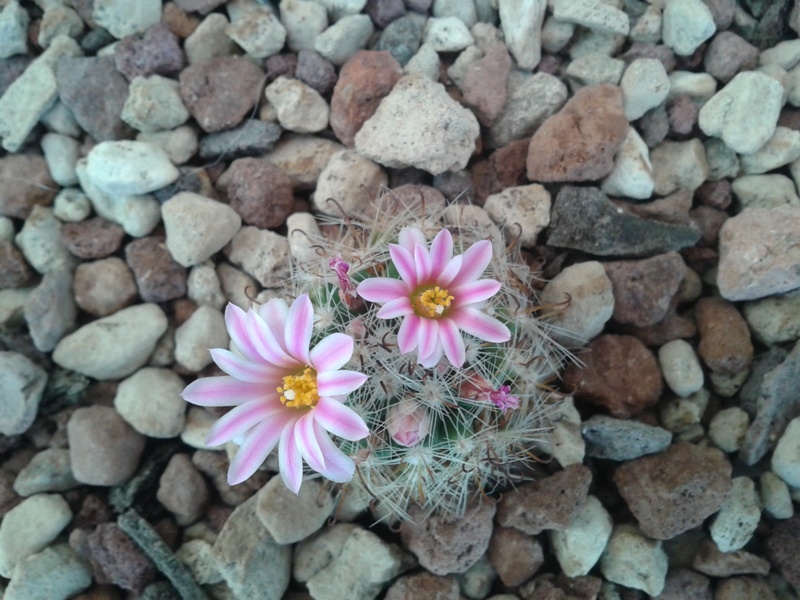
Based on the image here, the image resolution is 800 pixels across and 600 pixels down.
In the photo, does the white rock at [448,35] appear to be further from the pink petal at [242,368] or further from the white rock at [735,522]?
the white rock at [735,522]

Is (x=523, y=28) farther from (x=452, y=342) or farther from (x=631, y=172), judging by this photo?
(x=452, y=342)

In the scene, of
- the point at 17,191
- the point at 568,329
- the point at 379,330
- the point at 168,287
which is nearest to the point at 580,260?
the point at 568,329

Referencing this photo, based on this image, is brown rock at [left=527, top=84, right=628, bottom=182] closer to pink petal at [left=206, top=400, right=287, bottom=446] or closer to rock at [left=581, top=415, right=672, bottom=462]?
rock at [left=581, top=415, right=672, bottom=462]

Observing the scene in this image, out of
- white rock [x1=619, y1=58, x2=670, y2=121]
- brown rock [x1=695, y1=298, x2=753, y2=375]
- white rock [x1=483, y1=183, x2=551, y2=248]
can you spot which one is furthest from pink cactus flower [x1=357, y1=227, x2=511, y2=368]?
white rock [x1=619, y1=58, x2=670, y2=121]

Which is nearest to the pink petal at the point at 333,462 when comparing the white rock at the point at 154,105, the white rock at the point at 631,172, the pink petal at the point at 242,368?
the pink petal at the point at 242,368

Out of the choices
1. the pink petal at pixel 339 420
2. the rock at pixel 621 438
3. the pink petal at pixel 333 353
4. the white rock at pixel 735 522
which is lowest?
the white rock at pixel 735 522

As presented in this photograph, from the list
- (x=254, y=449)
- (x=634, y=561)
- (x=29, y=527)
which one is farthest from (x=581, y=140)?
(x=29, y=527)
